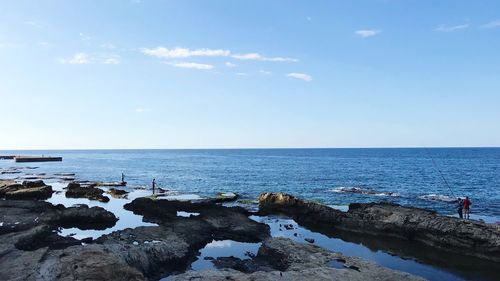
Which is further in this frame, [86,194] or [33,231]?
[86,194]

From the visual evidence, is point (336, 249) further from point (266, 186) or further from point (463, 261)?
point (266, 186)

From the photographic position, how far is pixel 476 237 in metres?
31.8

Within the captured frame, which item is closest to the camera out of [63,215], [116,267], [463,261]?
[116,267]

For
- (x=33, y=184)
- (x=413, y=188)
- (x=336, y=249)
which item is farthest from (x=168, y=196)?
(x=413, y=188)

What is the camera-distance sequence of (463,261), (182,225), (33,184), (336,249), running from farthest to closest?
(33,184) < (182,225) < (336,249) < (463,261)

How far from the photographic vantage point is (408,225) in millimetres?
36438

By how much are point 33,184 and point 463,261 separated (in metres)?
57.7

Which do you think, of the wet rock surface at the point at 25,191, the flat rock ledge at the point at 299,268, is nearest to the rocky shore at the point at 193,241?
the flat rock ledge at the point at 299,268

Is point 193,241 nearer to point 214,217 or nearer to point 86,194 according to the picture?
point 214,217

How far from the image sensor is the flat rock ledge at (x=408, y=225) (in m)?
31.5

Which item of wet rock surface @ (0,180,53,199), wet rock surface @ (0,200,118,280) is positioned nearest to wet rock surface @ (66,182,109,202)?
wet rock surface @ (0,180,53,199)

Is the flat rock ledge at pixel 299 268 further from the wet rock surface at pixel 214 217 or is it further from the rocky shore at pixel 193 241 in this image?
the wet rock surface at pixel 214 217

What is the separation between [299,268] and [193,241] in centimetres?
1079

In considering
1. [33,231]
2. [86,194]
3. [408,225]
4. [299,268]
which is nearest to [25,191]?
[86,194]
